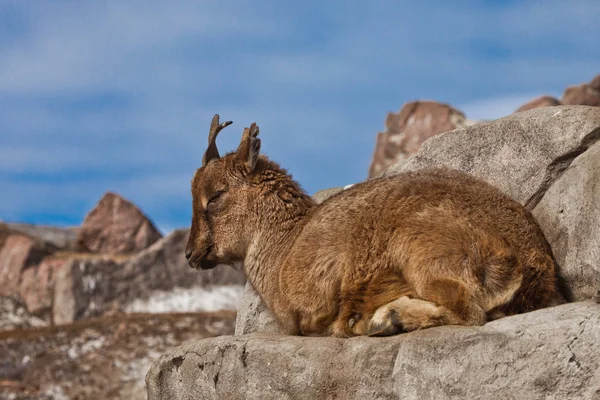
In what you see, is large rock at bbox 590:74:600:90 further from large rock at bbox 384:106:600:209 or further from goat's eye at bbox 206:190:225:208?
goat's eye at bbox 206:190:225:208

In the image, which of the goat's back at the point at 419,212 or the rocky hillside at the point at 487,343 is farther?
the goat's back at the point at 419,212

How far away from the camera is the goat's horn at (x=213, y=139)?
959 cm

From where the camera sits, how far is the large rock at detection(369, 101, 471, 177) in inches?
1410

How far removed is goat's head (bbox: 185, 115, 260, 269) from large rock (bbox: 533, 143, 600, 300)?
9.84 ft

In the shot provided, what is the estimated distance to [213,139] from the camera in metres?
Result: 9.62

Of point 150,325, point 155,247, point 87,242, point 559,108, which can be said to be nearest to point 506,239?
point 559,108

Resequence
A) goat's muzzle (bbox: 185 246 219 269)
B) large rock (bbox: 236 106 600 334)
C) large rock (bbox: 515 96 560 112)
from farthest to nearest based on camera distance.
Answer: large rock (bbox: 515 96 560 112) < goat's muzzle (bbox: 185 246 219 269) < large rock (bbox: 236 106 600 334)

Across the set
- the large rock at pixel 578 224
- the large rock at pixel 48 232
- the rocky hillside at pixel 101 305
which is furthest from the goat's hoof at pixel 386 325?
the large rock at pixel 48 232

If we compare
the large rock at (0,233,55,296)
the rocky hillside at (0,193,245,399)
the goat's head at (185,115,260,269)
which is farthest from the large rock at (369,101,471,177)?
the goat's head at (185,115,260,269)

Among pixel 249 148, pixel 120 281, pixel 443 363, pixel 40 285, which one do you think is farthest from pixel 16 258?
pixel 443 363

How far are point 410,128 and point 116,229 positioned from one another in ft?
45.1

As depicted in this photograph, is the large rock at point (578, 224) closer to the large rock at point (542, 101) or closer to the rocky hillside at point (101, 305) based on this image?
the rocky hillside at point (101, 305)

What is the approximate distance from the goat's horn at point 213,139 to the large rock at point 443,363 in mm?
2446

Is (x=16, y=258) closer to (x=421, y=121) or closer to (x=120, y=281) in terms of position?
(x=120, y=281)
